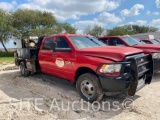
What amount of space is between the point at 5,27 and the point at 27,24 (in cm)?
418

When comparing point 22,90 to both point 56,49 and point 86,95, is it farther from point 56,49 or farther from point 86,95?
point 86,95

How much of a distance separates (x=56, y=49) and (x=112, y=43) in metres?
4.10

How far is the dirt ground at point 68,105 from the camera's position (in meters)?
4.07

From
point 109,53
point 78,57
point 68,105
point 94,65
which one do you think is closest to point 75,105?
point 68,105

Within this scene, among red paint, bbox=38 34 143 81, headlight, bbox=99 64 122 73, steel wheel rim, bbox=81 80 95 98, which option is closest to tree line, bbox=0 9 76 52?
red paint, bbox=38 34 143 81

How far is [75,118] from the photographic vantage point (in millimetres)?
3986

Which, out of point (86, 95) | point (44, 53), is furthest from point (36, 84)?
point (86, 95)

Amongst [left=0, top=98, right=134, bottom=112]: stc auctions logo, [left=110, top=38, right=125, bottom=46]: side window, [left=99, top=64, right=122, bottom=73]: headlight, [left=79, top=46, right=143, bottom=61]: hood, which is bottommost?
[left=0, top=98, right=134, bottom=112]: stc auctions logo

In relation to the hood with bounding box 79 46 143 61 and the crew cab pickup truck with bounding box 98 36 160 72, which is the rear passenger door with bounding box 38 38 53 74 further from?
the crew cab pickup truck with bounding box 98 36 160 72

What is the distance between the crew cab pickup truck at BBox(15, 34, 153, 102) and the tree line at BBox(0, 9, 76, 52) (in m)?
23.6

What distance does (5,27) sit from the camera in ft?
91.9

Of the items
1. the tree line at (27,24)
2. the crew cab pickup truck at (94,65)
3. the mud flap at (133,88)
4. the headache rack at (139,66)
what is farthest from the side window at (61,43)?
the tree line at (27,24)

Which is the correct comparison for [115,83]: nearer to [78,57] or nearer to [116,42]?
[78,57]

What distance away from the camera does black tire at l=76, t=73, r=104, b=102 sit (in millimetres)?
4535
